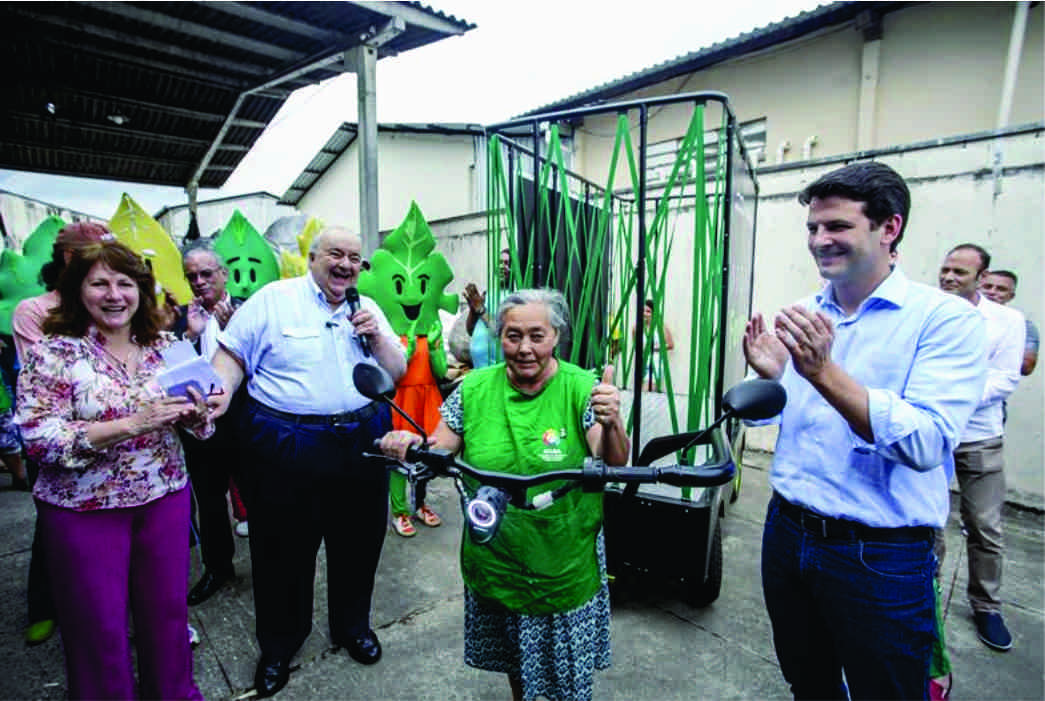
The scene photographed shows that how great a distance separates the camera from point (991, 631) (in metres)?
2.66

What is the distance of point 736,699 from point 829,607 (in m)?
1.17

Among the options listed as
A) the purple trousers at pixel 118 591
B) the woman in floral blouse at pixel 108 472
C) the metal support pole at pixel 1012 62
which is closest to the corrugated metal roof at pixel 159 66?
the woman in floral blouse at pixel 108 472

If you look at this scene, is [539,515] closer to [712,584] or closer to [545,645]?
[545,645]

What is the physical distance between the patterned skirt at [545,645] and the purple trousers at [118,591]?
1.08 m

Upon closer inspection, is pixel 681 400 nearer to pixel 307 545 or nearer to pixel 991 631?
pixel 991 631

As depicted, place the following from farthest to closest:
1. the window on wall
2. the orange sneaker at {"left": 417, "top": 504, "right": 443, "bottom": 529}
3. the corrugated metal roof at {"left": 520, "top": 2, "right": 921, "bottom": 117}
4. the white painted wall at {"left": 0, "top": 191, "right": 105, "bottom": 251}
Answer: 1. the white painted wall at {"left": 0, "top": 191, "right": 105, "bottom": 251}
2. the window on wall
3. the corrugated metal roof at {"left": 520, "top": 2, "right": 921, "bottom": 117}
4. the orange sneaker at {"left": 417, "top": 504, "right": 443, "bottom": 529}

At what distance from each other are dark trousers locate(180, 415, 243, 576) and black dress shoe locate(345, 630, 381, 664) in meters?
1.02

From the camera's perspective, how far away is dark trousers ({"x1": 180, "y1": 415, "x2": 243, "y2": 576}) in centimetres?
287

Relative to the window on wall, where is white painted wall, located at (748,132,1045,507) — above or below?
below

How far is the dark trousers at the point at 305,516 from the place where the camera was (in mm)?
2180

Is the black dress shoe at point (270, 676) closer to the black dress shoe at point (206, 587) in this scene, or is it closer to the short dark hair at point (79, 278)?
the black dress shoe at point (206, 587)

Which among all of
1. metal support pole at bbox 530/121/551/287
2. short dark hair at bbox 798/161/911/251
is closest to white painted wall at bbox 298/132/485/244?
metal support pole at bbox 530/121/551/287

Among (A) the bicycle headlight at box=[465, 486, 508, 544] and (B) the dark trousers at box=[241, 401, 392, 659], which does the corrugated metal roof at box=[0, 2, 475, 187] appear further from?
(A) the bicycle headlight at box=[465, 486, 508, 544]

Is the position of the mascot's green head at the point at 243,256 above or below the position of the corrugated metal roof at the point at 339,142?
below
